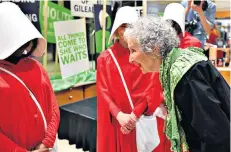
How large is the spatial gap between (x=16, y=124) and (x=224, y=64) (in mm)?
1998

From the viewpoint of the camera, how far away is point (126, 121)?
5.15ft

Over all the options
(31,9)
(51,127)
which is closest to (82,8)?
(31,9)


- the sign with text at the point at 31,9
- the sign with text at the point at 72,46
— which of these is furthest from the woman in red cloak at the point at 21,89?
the sign with text at the point at 72,46

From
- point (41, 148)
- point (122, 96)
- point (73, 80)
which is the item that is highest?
point (122, 96)

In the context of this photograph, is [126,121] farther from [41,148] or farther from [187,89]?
[187,89]

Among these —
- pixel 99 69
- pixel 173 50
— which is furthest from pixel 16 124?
pixel 173 50

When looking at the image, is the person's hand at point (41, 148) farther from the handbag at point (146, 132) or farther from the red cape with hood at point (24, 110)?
the handbag at point (146, 132)

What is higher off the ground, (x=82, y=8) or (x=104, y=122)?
(x=82, y=8)

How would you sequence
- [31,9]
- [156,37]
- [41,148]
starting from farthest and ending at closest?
1. [31,9]
2. [41,148]
3. [156,37]

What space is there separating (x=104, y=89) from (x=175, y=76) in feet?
2.57

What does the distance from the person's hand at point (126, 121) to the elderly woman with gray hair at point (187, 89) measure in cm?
51

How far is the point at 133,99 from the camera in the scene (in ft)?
5.40

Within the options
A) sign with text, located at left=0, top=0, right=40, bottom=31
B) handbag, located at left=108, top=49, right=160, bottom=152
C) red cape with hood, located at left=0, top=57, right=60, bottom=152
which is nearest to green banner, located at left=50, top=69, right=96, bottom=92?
sign with text, located at left=0, top=0, right=40, bottom=31

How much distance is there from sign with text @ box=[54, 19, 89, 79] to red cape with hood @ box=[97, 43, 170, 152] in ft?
4.79
